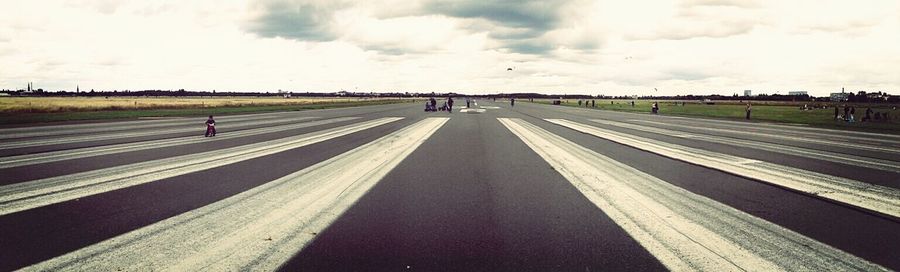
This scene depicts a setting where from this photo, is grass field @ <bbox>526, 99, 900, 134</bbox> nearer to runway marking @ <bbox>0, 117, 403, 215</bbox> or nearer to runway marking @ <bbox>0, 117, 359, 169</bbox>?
runway marking @ <bbox>0, 117, 403, 215</bbox>

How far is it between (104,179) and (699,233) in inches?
349

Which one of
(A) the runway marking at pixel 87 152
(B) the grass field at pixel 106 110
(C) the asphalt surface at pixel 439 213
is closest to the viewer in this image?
(C) the asphalt surface at pixel 439 213

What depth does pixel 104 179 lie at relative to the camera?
25.1 ft

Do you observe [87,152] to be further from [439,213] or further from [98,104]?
[98,104]

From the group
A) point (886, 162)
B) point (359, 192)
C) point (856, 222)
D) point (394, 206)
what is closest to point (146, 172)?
point (359, 192)

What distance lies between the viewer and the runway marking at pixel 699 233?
376 cm

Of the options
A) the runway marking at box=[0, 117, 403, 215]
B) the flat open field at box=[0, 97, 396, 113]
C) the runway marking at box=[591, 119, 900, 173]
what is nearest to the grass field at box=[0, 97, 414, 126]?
the flat open field at box=[0, 97, 396, 113]

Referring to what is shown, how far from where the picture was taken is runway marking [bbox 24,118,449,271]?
3688 mm

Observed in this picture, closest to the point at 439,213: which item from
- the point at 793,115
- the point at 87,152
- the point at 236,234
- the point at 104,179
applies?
the point at 236,234

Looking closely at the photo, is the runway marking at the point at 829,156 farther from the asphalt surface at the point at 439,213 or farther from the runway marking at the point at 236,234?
the runway marking at the point at 236,234

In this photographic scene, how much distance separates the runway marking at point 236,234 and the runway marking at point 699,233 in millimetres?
3295

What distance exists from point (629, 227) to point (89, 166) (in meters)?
10.1

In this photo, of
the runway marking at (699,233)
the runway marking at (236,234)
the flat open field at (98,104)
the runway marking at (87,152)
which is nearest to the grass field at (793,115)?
the runway marking at (699,233)

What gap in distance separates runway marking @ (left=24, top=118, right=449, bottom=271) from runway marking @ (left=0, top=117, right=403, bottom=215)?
231cm
